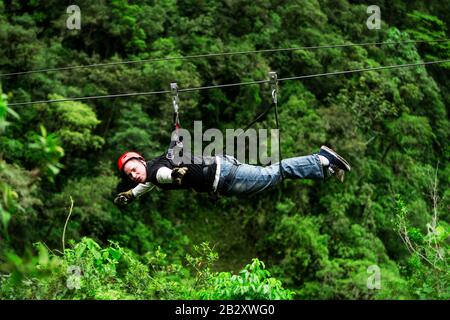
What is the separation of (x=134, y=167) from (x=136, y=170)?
0.03 m

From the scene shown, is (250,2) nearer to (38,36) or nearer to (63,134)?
(38,36)

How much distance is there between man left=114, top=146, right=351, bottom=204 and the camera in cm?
465

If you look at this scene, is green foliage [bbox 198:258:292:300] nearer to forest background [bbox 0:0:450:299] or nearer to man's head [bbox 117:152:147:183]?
man's head [bbox 117:152:147:183]

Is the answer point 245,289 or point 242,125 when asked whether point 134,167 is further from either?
point 242,125

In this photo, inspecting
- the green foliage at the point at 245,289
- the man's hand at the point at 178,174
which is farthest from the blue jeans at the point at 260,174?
the green foliage at the point at 245,289

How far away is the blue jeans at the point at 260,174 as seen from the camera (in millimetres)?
4734

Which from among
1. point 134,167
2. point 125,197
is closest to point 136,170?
point 134,167

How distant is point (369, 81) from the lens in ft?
50.6

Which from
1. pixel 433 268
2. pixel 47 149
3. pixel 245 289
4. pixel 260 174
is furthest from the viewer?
pixel 433 268

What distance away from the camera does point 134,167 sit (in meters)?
4.66

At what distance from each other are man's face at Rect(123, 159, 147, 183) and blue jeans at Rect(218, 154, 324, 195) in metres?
0.50

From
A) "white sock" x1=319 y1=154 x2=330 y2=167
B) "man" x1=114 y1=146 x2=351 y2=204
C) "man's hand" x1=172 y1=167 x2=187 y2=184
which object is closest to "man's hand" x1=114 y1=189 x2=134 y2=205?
"man" x1=114 y1=146 x2=351 y2=204
